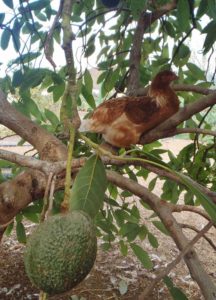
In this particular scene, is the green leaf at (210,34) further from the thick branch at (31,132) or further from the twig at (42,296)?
the twig at (42,296)

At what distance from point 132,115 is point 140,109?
0.02 metres

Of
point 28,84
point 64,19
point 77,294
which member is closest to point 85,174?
point 64,19

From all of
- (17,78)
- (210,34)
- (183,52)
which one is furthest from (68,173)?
(183,52)

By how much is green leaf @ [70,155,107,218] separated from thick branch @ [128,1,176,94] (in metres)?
0.69

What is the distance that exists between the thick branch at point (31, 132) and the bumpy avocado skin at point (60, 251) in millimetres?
396

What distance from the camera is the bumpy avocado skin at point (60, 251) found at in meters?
0.48

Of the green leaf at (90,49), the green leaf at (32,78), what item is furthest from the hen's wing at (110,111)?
the green leaf at (90,49)

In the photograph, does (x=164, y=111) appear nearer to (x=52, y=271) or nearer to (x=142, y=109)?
(x=142, y=109)

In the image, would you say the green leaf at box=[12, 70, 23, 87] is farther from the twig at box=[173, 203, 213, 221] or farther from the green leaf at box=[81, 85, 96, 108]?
the twig at box=[173, 203, 213, 221]

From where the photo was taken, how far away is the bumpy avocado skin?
48 centimetres

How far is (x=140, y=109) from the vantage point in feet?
3.03

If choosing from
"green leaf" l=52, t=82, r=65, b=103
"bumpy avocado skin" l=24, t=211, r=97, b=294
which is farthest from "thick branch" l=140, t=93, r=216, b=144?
"green leaf" l=52, t=82, r=65, b=103

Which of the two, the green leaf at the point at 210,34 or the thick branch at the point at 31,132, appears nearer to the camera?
the thick branch at the point at 31,132

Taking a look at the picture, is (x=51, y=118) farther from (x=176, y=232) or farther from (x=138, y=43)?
(x=176, y=232)
